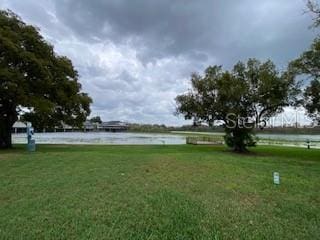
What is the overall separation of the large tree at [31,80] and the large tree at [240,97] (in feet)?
26.3

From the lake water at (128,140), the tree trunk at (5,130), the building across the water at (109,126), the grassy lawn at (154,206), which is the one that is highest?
the building across the water at (109,126)

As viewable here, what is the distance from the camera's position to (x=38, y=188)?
7.11m

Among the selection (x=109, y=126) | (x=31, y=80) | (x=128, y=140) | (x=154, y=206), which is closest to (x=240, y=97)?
(x=31, y=80)

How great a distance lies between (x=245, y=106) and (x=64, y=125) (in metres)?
13.5

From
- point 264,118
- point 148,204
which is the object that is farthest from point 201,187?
point 264,118

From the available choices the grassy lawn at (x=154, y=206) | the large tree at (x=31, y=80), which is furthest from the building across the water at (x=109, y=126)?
the grassy lawn at (x=154, y=206)

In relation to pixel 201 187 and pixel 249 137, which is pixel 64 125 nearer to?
pixel 249 137

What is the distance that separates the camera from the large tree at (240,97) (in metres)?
21.0

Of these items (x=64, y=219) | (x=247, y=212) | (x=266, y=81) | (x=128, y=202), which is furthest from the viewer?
(x=266, y=81)

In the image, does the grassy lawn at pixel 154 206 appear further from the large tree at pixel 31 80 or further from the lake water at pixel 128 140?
the lake water at pixel 128 140

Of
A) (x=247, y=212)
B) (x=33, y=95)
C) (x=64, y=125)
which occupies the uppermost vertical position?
(x=33, y=95)

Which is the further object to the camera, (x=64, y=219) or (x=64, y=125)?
(x=64, y=125)

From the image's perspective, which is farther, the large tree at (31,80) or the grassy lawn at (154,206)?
the large tree at (31,80)

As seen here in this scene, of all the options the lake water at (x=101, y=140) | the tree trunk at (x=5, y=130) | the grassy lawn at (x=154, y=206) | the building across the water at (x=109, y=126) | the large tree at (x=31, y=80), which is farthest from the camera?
the building across the water at (x=109, y=126)
